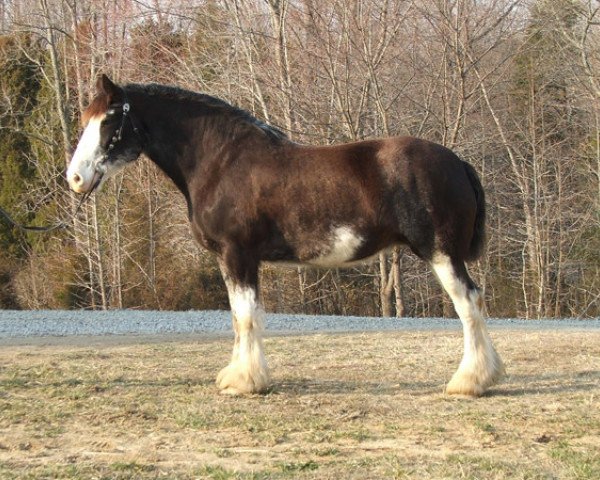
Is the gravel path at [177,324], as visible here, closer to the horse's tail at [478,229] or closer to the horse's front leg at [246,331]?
the horse's front leg at [246,331]

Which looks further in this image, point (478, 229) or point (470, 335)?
point (478, 229)

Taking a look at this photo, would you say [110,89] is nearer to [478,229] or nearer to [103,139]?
[103,139]

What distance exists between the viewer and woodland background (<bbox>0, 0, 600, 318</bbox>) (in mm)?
17266

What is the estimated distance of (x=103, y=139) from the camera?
684 centimetres

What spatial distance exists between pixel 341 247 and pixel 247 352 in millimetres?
1133

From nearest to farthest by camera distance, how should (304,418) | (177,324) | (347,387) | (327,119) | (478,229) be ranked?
(304,418) < (478,229) < (347,387) < (177,324) < (327,119)

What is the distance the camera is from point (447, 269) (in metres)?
6.50

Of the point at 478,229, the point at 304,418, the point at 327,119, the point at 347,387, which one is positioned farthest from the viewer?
the point at 327,119

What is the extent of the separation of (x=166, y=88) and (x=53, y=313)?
8.39 metres

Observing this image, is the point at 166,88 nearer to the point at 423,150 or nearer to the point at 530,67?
Result: the point at 423,150

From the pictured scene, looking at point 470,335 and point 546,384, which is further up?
point 470,335

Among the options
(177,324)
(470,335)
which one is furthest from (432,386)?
(177,324)

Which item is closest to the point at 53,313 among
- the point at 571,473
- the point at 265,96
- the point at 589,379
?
the point at 265,96

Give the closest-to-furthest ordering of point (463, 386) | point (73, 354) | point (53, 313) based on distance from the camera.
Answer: point (463, 386) → point (73, 354) → point (53, 313)
